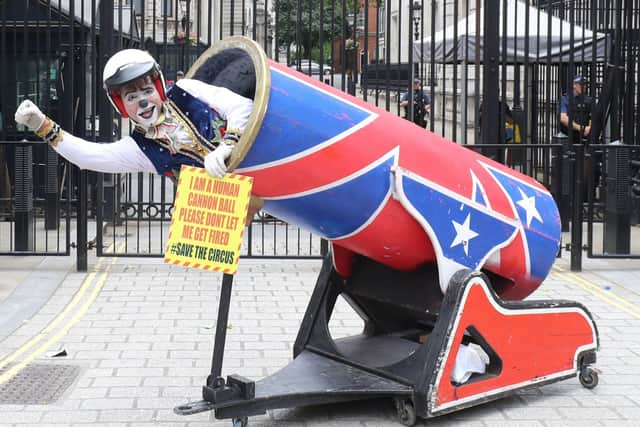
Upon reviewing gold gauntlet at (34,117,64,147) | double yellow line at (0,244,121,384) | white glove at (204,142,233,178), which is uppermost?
gold gauntlet at (34,117,64,147)

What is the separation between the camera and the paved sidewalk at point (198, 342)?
6.09 m

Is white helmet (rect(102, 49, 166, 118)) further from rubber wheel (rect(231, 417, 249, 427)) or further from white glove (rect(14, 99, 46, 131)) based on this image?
rubber wheel (rect(231, 417, 249, 427))

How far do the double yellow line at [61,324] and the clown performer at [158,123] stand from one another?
1.85 m

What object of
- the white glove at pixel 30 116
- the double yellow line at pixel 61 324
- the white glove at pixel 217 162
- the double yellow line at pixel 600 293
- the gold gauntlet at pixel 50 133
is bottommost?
the double yellow line at pixel 61 324

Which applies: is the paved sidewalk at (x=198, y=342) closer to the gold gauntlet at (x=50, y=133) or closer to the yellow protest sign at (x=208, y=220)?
the yellow protest sign at (x=208, y=220)

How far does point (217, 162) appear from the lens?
520 cm

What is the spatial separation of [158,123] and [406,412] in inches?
79.6

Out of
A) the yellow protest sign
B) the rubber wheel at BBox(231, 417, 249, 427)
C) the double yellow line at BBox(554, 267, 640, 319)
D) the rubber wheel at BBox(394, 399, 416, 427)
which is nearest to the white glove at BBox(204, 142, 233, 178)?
the yellow protest sign

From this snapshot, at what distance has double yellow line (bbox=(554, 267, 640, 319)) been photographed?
9.22 metres

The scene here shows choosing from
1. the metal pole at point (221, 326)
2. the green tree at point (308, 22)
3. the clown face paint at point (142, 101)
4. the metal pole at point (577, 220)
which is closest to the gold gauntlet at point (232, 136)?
the clown face paint at point (142, 101)

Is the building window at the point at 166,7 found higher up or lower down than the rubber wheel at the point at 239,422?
higher up

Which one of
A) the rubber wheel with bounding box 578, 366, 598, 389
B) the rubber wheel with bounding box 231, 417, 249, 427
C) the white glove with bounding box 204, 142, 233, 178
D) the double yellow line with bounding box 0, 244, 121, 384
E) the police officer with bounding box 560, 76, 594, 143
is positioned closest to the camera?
the white glove with bounding box 204, 142, 233, 178

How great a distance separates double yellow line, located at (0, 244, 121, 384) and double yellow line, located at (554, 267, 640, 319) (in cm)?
448

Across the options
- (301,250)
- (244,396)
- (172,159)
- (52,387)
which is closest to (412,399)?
(244,396)
